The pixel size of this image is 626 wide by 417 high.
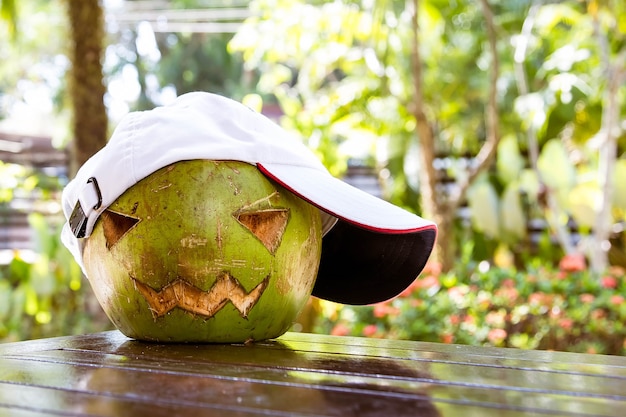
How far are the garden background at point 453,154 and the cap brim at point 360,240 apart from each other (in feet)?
7.93

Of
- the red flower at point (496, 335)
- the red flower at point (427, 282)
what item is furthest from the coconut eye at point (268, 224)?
the red flower at point (427, 282)

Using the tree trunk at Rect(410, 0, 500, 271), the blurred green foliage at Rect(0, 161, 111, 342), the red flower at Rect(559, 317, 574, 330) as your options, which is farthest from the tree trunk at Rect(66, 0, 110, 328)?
the red flower at Rect(559, 317, 574, 330)

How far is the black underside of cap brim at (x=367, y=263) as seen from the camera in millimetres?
1271

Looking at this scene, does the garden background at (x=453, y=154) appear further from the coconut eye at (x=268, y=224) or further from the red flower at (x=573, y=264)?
the coconut eye at (x=268, y=224)

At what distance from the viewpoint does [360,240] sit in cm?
133

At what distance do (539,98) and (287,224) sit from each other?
4.58m

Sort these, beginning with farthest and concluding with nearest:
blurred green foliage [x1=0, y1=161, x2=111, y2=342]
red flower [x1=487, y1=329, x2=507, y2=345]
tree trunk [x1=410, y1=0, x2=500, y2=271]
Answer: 1. blurred green foliage [x1=0, y1=161, x2=111, y2=342]
2. tree trunk [x1=410, y1=0, x2=500, y2=271]
3. red flower [x1=487, y1=329, x2=507, y2=345]

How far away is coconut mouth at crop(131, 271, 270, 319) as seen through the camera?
1128 mm

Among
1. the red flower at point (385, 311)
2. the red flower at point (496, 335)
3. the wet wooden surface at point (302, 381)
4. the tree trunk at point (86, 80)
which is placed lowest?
the red flower at point (496, 335)

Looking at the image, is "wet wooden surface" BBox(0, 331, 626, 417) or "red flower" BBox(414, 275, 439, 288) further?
"red flower" BBox(414, 275, 439, 288)

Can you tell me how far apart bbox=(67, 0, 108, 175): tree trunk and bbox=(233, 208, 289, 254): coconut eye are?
12.2 feet

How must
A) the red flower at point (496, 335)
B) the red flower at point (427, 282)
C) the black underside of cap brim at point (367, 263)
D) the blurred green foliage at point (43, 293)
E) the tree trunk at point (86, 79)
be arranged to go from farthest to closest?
the blurred green foliage at point (43, 293) → the tree trunk at point (86, 79) → the red flower at point (427, 282) → the red flower at point (496, 335) → the black underside of cap brim at point (367, 263)

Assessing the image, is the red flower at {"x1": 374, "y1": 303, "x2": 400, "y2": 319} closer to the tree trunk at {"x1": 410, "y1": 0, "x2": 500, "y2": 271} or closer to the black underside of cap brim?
the tree trunk at {"x1": 410, "y1": 0, "x2": 500, "y2": 271}

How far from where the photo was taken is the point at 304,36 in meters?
5.93
